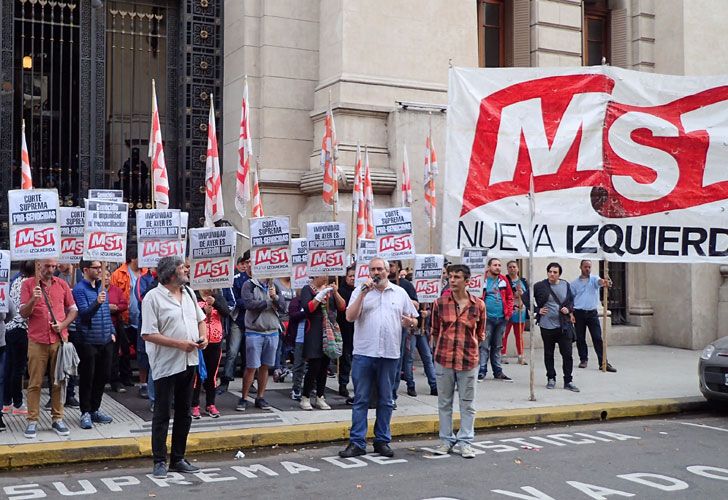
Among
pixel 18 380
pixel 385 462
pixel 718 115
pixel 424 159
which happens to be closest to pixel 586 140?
pixel 718 115

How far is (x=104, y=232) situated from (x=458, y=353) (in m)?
4.02

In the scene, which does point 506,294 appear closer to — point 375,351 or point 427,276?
point 427,276

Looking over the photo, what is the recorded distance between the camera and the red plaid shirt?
8570mm

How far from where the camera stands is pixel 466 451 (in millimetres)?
8516

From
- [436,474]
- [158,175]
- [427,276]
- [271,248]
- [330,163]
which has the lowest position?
[436,474]

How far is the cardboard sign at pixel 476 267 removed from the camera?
38.7 feet

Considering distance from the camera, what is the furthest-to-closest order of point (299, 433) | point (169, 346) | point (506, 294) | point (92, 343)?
point (506, 294)
point (299, 433)
point (92, 343)
point (169, 346)

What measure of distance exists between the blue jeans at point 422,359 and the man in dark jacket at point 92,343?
13.2 feet

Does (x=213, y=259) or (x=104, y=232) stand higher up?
(x=104, y=232)

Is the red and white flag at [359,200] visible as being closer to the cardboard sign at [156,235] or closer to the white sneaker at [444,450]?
the cardboard sign at [156,235]

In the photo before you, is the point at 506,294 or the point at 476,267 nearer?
the point at 476,267

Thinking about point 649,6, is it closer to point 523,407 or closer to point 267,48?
point 267,48

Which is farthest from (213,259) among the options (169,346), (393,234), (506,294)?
(506,294)

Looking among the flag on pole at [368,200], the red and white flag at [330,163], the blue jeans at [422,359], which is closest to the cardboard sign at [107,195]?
the red and white flag at [330,163]
